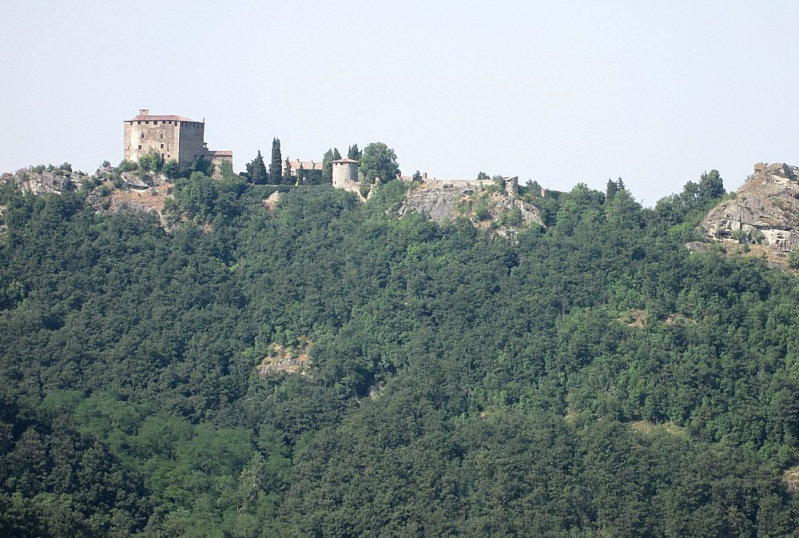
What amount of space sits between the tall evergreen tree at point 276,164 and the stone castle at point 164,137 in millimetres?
4061

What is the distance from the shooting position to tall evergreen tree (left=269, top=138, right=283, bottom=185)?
328ft

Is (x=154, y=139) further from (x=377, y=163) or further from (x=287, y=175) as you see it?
(x=377, y=163)

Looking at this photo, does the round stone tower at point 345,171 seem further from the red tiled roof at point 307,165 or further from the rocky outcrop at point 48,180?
the rocky outcrop at point 48,180

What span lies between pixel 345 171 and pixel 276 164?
408cm

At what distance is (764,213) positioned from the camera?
89000 millimetres

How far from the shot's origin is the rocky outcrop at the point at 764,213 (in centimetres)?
8831

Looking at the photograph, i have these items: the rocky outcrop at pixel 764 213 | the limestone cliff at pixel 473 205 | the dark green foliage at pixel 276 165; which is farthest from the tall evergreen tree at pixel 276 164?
the rocky outcrop at pixel 764 213

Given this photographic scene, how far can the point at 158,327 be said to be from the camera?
91.2 metres

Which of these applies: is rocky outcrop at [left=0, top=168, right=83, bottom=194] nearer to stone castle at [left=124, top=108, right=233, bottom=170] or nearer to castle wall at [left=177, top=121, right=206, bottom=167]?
stone castle at [left=124, top=108, right=233, bottom=170]

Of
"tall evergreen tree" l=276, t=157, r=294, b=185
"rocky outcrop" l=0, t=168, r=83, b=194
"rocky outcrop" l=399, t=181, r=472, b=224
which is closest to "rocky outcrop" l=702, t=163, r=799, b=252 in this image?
"rocky outcrop" l=399, t=181, r=472, b=224

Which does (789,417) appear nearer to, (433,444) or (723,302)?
(723,302)

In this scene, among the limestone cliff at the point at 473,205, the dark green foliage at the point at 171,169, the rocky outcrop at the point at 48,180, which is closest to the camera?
the limestone cliff at the point at 473,205

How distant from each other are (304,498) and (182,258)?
19.4m

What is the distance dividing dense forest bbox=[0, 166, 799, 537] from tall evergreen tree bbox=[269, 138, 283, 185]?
1.13m
